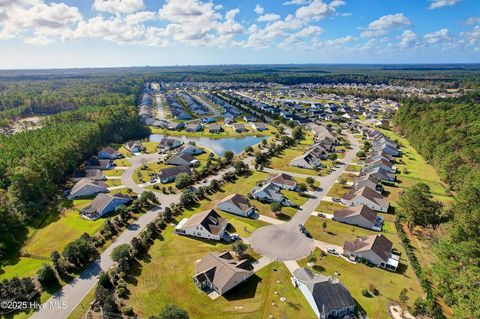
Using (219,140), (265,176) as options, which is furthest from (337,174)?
(219,140)

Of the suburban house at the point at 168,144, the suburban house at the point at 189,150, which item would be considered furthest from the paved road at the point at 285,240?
the suburban house at the point at 168,144

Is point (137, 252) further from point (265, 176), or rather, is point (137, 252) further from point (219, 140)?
point (219, 140)

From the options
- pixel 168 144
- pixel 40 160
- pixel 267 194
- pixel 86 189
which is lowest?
pixel 267 194

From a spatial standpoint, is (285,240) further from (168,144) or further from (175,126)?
(175,126)

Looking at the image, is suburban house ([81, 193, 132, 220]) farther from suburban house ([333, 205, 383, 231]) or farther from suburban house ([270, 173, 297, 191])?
suburban house ([333, 205, 383, 231])

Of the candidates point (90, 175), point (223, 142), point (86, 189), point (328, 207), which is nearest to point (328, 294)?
point (328, 207)
